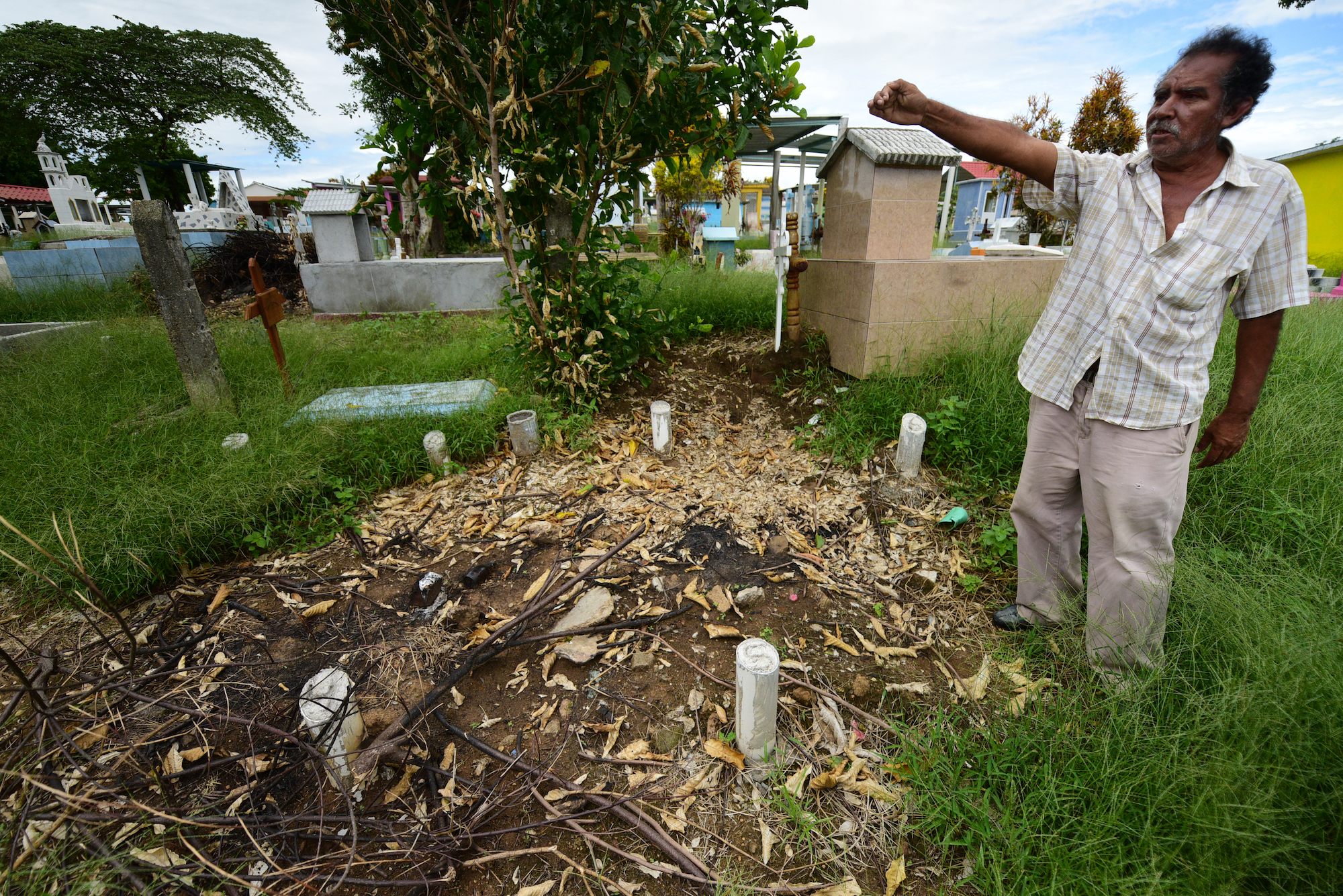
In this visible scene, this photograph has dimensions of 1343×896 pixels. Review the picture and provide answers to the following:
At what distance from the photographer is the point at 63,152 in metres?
22.7

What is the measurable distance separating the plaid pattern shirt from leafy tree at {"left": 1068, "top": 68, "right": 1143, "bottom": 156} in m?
14.2

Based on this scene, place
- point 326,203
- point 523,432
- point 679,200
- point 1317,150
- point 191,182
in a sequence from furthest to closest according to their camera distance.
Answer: point 191,182 → point 679,200 → point 1317,150 → point 326,203 → point 523,432

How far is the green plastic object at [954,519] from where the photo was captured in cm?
304

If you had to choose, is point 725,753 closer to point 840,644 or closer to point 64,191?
point 840,644

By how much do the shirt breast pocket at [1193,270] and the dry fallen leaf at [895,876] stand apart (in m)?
1.90

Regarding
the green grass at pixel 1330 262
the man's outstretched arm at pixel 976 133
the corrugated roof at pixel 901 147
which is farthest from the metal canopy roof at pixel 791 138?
the green grass at pixel 1330 262

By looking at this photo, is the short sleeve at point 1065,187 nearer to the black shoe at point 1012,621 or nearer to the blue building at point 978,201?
the black shoe at point 1012,621

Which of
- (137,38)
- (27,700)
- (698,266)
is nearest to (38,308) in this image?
(27,700)

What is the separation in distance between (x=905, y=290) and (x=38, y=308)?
11.0 metres

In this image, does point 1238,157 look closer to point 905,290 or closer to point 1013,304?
point 905,290

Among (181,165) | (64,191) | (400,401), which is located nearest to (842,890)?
(400,401)

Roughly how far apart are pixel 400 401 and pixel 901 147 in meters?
4.15

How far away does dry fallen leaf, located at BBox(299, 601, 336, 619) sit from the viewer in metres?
2.64

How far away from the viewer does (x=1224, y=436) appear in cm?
197
